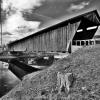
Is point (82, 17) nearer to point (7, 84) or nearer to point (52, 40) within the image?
point (52, 40)

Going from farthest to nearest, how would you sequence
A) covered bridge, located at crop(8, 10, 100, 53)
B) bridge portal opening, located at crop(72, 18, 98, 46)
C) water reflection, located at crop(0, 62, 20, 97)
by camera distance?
bridge portal opening, located at crop(72, 18, 98, 46)
covered bridge, located at crop(8, 10, 100, 53)
water reflection, located at crop(0, 62, 20, 97)

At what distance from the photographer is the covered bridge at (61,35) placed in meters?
15.8

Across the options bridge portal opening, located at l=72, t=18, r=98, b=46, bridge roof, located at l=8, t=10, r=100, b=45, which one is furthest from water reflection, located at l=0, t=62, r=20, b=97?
bridge portal opening, located at l=72, t=18, r=98, b=46

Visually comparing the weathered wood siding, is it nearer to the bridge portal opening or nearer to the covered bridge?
the covered bridge

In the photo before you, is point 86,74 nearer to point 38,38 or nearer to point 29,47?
point 38,38

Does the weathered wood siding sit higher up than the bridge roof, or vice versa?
the bridge roof

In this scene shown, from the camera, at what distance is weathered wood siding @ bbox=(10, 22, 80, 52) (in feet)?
52.0

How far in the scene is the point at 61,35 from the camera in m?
16.5

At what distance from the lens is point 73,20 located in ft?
52.3

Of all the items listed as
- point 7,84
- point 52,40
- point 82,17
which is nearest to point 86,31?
point 82,17

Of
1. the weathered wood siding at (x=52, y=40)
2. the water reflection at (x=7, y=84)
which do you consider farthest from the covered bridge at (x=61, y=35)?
the water reflection at (x=7, y=84)

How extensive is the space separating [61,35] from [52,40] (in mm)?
1558

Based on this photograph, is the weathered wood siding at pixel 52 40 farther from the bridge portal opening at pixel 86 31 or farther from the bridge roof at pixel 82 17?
the bridge portal opening at pixel 86 31

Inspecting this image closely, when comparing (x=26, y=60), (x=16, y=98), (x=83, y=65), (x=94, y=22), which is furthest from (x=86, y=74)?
(x=94, y=22)
